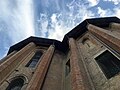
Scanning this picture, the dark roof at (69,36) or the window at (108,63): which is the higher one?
the dark roof at (69,36)

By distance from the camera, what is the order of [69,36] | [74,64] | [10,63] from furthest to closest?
[69,36] < [10,63] < [74,64]

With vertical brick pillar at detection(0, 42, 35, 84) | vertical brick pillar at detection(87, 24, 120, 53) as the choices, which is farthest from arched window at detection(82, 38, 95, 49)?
vertical brick pillar at detection(0, 42, 35, 84)

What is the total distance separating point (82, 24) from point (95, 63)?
6.18 m

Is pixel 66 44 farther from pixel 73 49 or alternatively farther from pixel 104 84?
pixel 104 84

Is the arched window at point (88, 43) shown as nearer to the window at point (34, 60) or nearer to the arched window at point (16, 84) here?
the window at point (34, 60)

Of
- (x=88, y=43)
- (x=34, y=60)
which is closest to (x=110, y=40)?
(x=88, y=43)

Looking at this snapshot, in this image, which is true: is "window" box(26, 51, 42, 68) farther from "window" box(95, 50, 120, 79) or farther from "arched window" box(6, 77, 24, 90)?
"window" box(95, 50, 120, 79)

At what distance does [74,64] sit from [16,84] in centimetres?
421

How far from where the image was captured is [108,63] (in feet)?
29.9

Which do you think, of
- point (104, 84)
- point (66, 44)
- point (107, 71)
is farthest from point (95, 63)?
point (66, 44)

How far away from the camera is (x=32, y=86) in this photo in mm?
7934

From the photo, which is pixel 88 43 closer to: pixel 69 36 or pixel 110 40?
pixel 69 36

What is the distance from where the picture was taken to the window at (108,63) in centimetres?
819

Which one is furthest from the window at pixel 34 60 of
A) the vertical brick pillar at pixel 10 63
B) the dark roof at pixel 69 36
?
the dark roof at pixel 69 36
